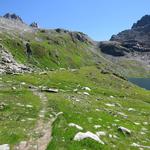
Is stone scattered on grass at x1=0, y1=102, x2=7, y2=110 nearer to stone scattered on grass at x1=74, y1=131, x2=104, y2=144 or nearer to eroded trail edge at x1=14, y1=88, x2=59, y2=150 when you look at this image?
eroded trail edge at x1=14, y1=88, x2=59, y2=150

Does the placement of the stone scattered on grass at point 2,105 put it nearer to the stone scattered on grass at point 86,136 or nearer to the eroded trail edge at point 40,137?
the eroded trail edge at point 40,137

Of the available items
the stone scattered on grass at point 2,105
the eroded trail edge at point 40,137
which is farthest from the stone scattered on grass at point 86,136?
the stone scattered on grass at point 2,105

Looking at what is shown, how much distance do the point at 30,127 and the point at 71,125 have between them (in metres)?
3.74

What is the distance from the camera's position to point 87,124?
108 ft

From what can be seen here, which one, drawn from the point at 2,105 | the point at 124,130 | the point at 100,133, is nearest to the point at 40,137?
the point at 100,133

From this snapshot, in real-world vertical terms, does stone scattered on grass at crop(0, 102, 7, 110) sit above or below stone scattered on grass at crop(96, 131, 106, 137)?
above

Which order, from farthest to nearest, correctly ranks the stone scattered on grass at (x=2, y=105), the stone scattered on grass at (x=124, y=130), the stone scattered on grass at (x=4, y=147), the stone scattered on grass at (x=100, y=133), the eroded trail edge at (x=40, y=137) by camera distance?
the stone scattered on grass at (x=2, y=105) → the stone scattered on grass at (x=124, y=130) → the stone scattered on grass at (x=100, y=133) → the eroded trail edge at (x=40, y=137) → the stone scattered on grass at (x=4, y=147)

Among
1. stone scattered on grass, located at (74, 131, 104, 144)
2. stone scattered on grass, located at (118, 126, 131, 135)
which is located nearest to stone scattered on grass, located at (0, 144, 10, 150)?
stone scattered on grass, located at (74, 131, 104, 144)

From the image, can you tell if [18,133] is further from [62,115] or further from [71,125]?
[62,115]

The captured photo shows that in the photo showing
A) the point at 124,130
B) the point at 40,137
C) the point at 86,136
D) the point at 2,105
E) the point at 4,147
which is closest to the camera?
the point at 4,147

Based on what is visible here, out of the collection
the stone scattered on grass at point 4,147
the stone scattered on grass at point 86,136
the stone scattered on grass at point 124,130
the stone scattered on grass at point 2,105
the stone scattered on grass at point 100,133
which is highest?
the stone scattered on grass at point 2,105

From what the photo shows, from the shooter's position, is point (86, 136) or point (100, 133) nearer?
point (86, 136)

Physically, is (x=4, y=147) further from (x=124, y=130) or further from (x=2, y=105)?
(x=2, y=105)

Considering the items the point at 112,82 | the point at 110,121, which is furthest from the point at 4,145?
the point at 112,82
